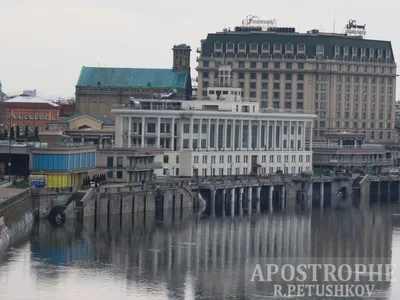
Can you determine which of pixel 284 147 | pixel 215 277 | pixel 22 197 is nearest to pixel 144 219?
pixel 22 197

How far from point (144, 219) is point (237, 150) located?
3907cm

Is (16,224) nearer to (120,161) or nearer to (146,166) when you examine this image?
(120,161)

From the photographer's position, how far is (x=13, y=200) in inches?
4934

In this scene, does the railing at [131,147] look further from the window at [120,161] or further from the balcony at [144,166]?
the window at [120,161]

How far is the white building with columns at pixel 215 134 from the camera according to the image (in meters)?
174

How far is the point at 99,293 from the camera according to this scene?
101 meters

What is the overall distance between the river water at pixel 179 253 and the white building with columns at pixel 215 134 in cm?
1922

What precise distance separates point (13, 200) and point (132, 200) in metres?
23.7

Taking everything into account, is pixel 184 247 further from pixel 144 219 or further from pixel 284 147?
pixel 284 147

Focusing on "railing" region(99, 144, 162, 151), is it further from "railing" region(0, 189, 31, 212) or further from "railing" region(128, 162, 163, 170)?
"railing" region(0, 189, 31, 212)

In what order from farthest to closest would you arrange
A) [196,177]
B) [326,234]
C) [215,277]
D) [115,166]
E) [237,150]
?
[237,150]
[196,177]
[115,166]
[326,234]
[215,277]

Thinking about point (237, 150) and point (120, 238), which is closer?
point (120, 238)

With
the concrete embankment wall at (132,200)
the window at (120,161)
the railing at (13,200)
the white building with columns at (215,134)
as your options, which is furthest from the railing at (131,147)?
the railing at (13,200)

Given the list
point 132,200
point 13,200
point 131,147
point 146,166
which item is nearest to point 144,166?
point 146,166
